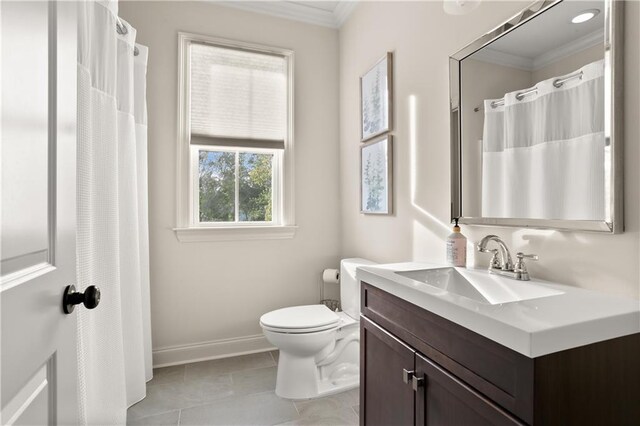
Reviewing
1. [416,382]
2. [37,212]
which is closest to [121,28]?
[37,212]

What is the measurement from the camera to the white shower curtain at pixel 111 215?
57.6 inches

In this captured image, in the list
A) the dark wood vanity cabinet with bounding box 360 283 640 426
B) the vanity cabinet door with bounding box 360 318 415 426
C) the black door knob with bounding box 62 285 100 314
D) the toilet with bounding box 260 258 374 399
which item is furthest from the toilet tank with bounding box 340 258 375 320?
the black door knob with bounding box 62 285 100 314

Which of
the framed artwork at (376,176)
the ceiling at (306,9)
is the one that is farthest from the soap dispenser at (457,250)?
the ceiling at (306,9)

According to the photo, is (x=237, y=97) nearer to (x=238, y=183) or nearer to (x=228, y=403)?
(x=238, y=183)

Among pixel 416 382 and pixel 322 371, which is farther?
pixel 322 371

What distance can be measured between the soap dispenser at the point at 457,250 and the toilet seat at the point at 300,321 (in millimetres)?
817

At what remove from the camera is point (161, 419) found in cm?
178

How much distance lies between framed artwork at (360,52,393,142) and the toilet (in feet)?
2.95

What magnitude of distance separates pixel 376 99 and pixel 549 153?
4.13 feet

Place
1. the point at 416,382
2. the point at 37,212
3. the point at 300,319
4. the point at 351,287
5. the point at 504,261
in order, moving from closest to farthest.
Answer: the point at 37,212, the point at 416,382, the point at 504,261, the point at 300,319, the point at 351,287

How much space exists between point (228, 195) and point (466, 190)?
175 centimetres

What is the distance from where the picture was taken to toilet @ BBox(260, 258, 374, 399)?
189cm

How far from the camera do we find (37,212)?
25.2 inches

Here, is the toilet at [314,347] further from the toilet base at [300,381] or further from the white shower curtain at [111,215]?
the white shower curtain at [111,215]
